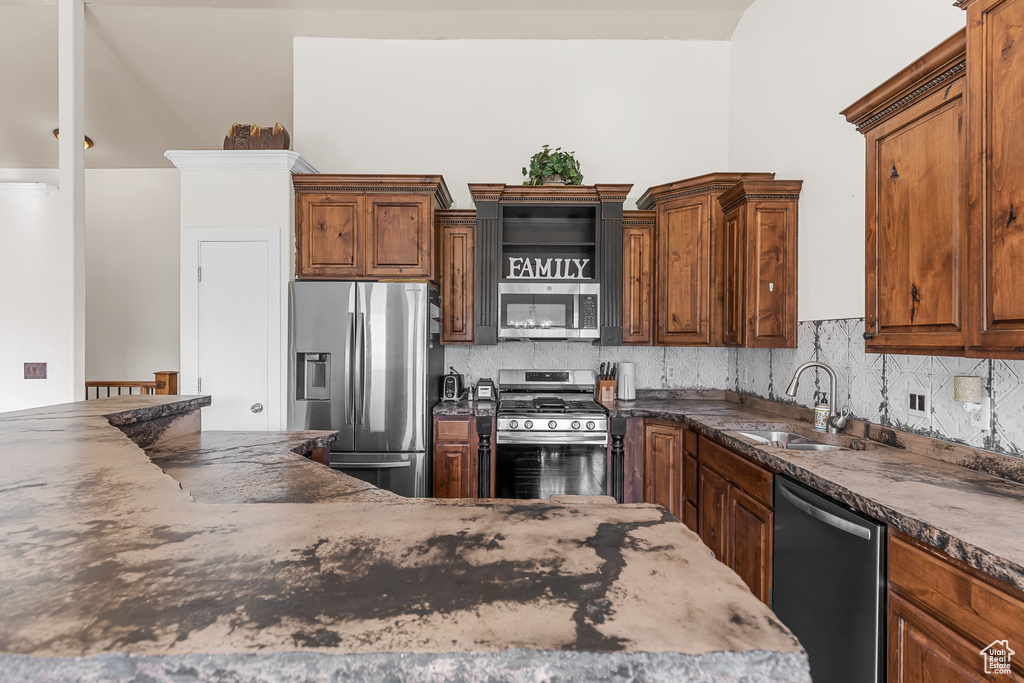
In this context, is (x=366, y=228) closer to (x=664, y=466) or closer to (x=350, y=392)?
(x=350, y=392)

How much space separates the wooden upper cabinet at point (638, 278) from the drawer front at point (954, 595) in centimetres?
222

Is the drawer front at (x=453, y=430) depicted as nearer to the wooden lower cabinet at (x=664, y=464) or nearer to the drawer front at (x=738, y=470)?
the wooden lower cabinet at (x=664, y=464)

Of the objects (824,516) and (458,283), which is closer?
(824,516)

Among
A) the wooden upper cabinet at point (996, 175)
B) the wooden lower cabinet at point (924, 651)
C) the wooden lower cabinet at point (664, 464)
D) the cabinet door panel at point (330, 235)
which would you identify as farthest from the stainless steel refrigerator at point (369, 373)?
the wooden upper cabinet at point (996, 175)

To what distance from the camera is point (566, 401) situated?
3447mm

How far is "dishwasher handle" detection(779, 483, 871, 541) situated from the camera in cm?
143

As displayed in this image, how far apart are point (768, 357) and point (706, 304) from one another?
1.70 ft

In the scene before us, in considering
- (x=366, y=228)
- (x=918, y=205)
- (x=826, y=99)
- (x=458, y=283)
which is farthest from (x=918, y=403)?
(x=366, y=228)

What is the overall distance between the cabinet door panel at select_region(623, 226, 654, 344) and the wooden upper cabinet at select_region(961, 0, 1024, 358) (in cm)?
212

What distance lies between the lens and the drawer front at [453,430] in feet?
10.1

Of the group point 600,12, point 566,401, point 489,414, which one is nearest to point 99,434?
point 489,414

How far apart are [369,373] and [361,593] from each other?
2554 mm

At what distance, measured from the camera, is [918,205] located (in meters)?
1.61

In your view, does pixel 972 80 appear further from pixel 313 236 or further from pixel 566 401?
pixel 313 236
